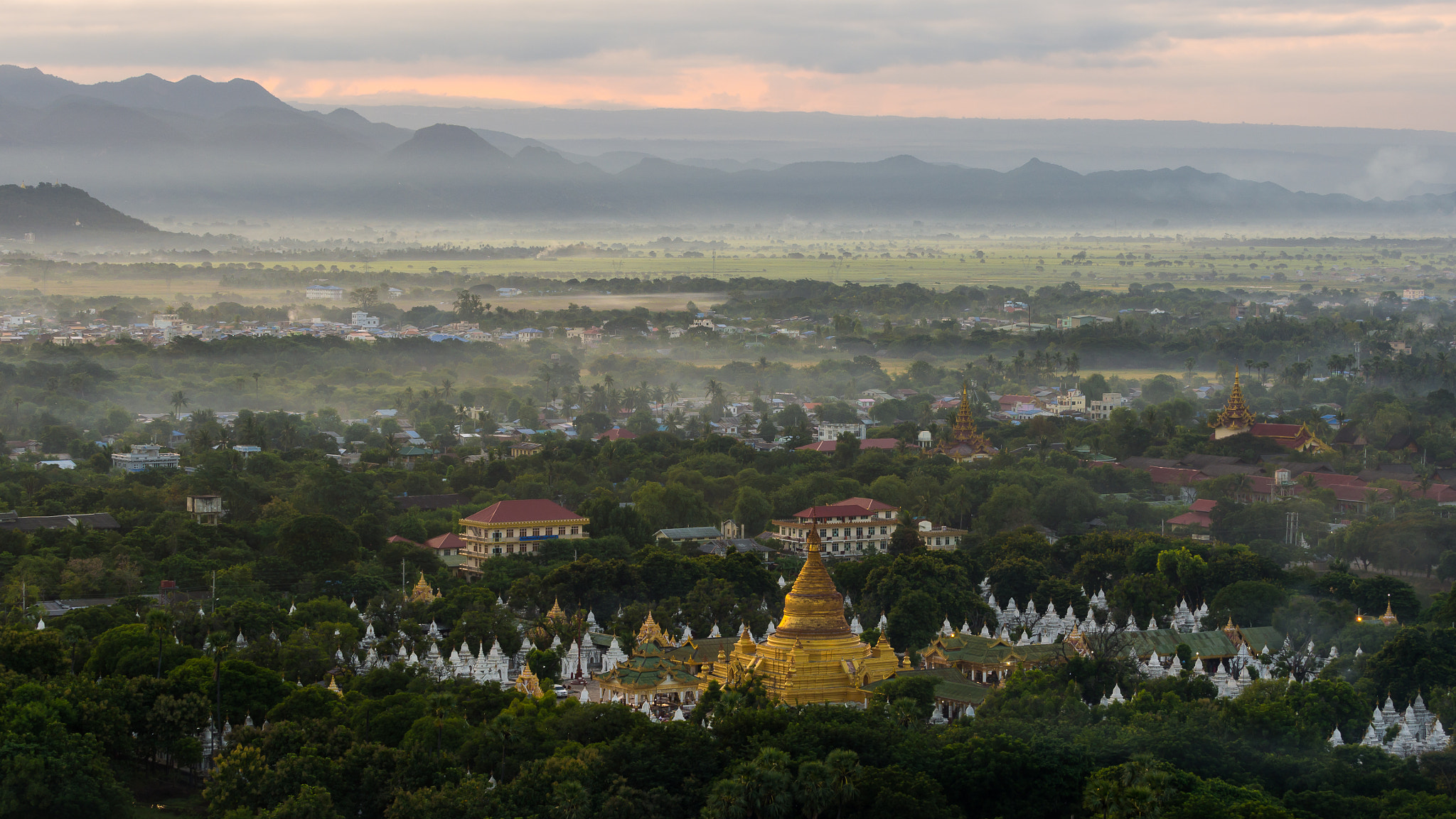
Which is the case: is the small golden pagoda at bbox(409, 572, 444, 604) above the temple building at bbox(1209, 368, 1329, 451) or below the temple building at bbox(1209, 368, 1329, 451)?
above

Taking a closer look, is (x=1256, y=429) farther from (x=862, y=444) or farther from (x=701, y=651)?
(x=701, y=651)

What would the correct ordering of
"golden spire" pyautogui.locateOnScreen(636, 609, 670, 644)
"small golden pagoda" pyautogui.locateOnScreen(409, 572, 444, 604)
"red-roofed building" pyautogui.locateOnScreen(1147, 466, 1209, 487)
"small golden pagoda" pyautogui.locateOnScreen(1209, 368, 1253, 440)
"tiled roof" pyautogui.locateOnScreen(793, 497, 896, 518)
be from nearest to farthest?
"golden spire" pyautogui.locateOnScreen(636, 609, 670, 644), "small golden pagoda" pyautogui.locateOnScreen(409, 572, 444, 604), "tiled roof" pyautogui.locateOnScreen(793, 497, 896, 518), "red-roofed building" pyautogui.locateOnScreen(1147, 466, 1209, 487), "small golden pagoda" pyautogui.locateOnScreen(1209, 368, 1253, 440)

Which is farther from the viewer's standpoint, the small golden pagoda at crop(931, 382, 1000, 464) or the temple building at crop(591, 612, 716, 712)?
the small golden pagoda at crop(931, 382, 1000, 464)

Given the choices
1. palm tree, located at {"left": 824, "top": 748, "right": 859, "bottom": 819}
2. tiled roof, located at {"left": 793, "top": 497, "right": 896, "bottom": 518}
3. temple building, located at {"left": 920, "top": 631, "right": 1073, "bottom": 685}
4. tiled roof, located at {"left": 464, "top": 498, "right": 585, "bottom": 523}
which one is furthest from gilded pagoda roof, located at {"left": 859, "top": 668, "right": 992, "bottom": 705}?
tiled roof, located at {"left": 793, "top": 497, "right": 896, "bottom": 518}

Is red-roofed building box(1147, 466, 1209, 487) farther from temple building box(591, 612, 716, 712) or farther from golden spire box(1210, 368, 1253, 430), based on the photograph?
temple building box(591, 612, 716, 712)

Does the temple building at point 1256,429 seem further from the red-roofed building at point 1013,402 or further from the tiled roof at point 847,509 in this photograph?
the tiled roof at point 847,509

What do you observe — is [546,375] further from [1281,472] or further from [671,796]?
[671,796]

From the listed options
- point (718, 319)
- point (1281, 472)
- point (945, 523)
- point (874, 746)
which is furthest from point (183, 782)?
point (718, 319)

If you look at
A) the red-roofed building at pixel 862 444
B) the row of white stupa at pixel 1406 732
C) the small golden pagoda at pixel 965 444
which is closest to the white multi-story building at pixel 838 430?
the red-roofed building at pixel 862 444
